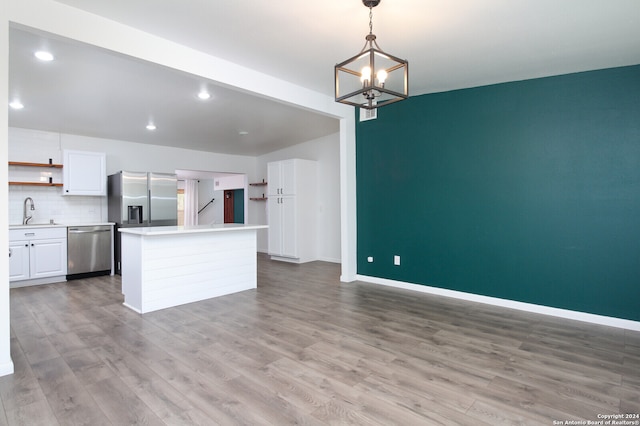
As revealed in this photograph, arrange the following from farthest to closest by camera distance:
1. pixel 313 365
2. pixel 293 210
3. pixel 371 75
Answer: pixel 293 210 → pixel 313 365 → pixel 371 75

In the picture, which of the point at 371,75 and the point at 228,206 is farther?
the point at 228,206

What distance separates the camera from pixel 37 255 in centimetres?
517

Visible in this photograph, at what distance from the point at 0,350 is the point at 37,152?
481 cm

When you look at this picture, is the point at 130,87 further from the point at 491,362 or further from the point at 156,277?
the point at 491,362

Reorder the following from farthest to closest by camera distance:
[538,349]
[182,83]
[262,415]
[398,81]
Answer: [398,81], [182,83], [538,349], [262,415]

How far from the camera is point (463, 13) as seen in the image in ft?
8.34

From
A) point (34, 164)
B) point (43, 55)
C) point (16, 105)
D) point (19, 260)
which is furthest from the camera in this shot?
point (34, 164)

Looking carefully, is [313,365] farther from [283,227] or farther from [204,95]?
[283,227]

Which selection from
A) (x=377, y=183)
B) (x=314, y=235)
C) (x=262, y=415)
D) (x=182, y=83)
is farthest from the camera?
(x=314, y=235)

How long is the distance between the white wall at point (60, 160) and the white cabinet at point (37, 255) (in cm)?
76

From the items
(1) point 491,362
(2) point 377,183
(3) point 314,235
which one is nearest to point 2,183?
(1) point 491,362

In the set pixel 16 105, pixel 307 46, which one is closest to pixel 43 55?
pixel 16 105

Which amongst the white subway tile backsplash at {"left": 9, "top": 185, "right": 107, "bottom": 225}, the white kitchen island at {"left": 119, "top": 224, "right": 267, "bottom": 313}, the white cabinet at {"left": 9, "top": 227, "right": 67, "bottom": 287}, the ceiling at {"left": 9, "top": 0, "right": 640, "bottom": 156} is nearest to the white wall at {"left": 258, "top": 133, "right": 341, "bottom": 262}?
the ceiling at {"left": 9, "top": 0, "right": 640, "bottom": 156}

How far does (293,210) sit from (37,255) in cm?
427
